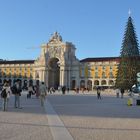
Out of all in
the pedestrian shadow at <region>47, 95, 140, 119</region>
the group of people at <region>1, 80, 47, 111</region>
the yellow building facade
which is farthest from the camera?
the yellow building facade

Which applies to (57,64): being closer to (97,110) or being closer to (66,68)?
(66,68)

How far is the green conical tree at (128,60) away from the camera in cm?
7119

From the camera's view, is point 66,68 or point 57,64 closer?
point 66,68

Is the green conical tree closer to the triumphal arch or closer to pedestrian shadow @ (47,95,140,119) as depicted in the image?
pedestrian shadow @ (47,95,140,119)

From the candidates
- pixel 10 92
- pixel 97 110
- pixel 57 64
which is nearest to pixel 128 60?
pixel 97 110

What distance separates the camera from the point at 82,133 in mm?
10461

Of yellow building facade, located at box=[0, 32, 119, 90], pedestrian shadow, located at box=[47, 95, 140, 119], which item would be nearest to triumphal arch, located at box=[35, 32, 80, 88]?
yellow building facade, located at box=[0, 32, 119, 90]

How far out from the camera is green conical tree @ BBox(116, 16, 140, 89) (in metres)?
71.2

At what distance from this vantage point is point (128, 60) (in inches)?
2857

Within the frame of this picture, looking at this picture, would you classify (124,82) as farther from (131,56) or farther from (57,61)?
(57,61)

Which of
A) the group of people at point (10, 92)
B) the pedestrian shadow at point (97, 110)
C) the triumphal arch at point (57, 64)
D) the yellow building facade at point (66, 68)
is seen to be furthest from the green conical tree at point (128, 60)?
the triumphal arch at point (57, 64)

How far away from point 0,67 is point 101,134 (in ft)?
490

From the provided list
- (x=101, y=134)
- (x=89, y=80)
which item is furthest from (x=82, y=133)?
(x=89, y=80)

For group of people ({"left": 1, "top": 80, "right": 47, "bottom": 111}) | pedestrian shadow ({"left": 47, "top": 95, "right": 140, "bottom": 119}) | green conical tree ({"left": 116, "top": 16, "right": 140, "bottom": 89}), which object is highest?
green conical tree ({"left": 116, "top": 16, "right": 140, "bottom": 89})
